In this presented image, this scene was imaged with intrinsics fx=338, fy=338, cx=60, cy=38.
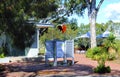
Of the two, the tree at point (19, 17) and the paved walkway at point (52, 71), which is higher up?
the tree at point (19, 17)

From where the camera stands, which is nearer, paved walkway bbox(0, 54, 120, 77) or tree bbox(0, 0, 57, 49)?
tree bbox(0, 0, 57, 49)

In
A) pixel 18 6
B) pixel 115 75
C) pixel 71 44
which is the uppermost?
pixel 18 6

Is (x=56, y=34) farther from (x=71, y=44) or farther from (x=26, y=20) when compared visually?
(x=26, y=20)

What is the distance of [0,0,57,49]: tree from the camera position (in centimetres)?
1155

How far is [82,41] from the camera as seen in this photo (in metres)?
40.5

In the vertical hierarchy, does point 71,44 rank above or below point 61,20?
below

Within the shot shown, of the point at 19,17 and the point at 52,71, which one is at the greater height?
the point at 19,17

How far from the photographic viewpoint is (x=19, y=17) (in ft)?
38.2

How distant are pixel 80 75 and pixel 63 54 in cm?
563

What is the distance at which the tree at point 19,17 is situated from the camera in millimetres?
11555

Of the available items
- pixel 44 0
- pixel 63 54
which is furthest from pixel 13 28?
pixel 63 54

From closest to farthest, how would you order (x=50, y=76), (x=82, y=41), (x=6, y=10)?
(x=6, y=10)
(x=50, y=76)
(x=82, y=41)

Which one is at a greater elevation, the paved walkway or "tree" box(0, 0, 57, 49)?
"tree" box(0, 0, 57, 49)

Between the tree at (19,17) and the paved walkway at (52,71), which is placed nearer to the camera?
the tree at (19,17)
